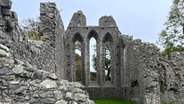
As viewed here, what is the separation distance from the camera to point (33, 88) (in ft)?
21.4

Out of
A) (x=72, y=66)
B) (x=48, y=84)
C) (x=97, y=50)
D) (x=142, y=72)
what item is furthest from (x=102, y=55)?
(x=48, y=84)

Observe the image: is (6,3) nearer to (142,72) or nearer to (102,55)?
(142,72)

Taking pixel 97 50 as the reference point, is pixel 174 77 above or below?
below

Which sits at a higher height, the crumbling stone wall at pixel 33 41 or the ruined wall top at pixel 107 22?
the ruined wall top at pixel 107 22

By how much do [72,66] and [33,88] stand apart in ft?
82.4

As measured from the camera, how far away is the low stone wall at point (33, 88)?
6477mm

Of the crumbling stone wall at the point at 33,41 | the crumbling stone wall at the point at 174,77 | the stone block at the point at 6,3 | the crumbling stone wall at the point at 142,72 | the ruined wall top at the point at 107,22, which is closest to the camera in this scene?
the stone block at the point at 6,3

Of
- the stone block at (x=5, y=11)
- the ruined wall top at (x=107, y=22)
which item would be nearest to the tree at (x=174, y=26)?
the ruined wall top at (x=107, y=22)

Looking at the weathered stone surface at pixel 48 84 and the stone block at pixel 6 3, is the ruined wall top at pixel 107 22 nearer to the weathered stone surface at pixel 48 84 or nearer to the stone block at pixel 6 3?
the stone block at pixel 6 3

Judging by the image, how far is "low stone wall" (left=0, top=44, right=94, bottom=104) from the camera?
21.2 feet

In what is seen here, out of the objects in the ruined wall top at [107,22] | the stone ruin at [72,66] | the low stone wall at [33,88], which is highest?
the ruined wall top at [107,22]

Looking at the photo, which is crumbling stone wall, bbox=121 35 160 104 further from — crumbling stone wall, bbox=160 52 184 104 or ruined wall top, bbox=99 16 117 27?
ruined wall top, bbox=99 16 117 27

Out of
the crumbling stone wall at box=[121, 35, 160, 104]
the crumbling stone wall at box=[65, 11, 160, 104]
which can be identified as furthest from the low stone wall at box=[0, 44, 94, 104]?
the crumbling stone wall at box=[65, 11, 160, 104]

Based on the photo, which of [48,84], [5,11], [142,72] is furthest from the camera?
[142,72]
